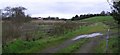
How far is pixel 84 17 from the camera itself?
452 feet

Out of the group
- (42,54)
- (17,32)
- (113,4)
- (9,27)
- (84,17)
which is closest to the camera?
(113,4)

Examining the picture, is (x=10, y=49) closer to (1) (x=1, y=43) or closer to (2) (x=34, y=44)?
(1) (x=1, y=43)

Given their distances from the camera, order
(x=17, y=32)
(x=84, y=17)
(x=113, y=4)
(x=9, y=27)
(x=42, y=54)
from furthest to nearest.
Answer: (x=84, y=17) → (x=17, y=32) → (x=9, y=27) → (x=42, y=54) → (x=113, y=4)

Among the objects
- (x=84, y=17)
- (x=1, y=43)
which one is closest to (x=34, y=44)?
(x=1, y=43)

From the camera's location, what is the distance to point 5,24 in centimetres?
2517

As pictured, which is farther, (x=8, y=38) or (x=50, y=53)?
(x=8, y=38)

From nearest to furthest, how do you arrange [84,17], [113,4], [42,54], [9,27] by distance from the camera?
[113,4], [42,54], [9,27], [84,17]

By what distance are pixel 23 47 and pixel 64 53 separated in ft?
13.8

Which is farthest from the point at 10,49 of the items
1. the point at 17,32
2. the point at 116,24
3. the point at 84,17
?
the point at 84,17

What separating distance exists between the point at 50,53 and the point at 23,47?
358 cm

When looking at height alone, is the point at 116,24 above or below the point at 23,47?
above

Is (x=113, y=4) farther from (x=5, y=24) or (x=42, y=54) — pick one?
(x=5, y=24)

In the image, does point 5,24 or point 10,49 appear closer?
point 10,49

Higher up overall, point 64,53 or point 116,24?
point 116,24
